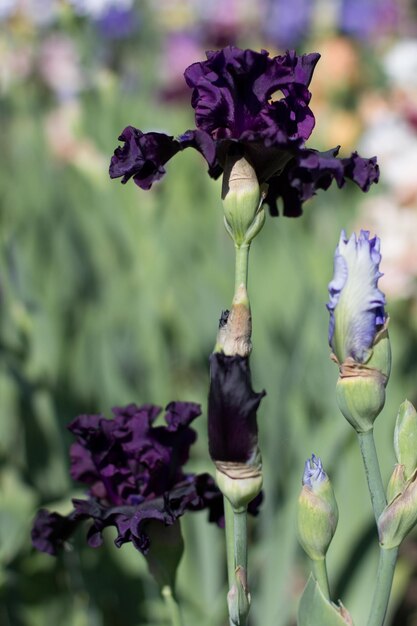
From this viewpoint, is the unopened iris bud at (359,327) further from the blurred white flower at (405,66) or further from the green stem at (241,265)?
the blurred white flower at (405,66)

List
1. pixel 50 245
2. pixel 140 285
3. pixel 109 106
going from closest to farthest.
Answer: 1. pixel 140 285
2. pixel 50 245
3. pixel 109 106

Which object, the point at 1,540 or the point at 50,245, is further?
the point at 50,245

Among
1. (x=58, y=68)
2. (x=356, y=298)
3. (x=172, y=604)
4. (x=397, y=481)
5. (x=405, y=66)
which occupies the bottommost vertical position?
(x=172, y=604)

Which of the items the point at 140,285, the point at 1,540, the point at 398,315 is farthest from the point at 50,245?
the point at 1,540

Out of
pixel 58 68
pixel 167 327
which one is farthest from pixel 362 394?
pixel 58 68

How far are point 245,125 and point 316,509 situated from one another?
227mm

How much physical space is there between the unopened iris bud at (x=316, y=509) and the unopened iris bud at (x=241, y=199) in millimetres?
138

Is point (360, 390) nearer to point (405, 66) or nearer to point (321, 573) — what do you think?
point (321, 573)

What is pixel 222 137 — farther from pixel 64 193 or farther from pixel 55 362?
pixel 64 193

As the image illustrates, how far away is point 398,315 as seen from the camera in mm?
1471

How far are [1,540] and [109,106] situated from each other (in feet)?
4.06

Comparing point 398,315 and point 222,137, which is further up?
point 222,137

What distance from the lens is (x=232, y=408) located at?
0.46m

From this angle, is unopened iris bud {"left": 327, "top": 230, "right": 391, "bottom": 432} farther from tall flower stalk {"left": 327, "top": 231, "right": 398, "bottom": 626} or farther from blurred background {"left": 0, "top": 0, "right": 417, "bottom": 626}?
blurred background {"left": 0, "top": 0, "right": 417, "bottom": 626}
